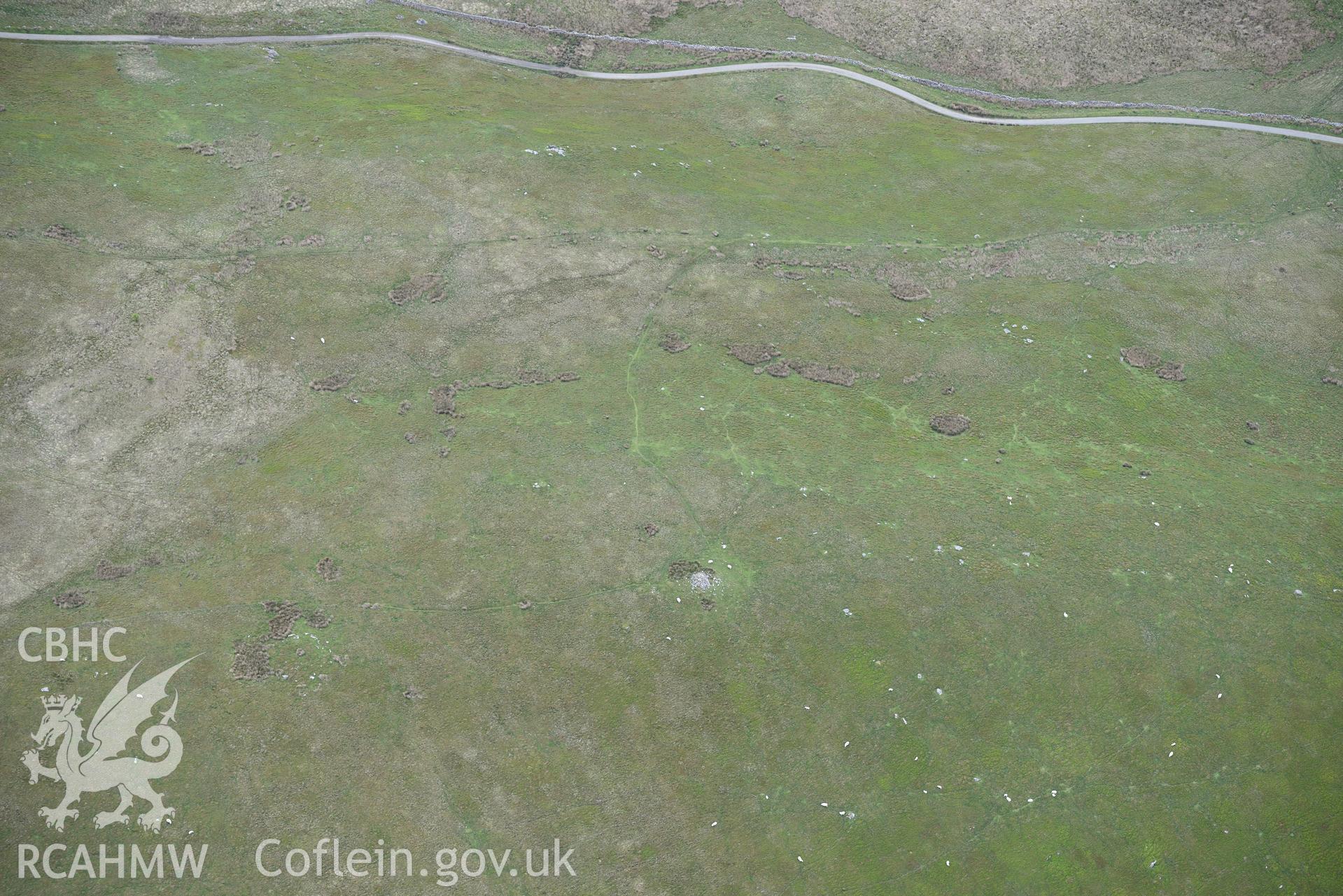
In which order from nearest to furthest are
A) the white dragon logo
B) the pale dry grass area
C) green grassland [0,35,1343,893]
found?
1. the white dragon logo
2. green grassland [0,35,1343,893]
3. the pale dry grass area

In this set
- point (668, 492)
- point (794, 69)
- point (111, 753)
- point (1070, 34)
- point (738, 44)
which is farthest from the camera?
point (1070, 34)

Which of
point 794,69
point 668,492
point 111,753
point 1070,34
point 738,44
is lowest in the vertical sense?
point 111,753

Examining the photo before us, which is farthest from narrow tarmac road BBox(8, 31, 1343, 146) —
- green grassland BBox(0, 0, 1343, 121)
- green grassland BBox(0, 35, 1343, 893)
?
green grassland BBox(0, 35, 1343, 893)

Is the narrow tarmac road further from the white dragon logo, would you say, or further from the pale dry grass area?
the white dragon logo

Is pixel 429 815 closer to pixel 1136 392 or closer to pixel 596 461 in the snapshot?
pixel 596 461

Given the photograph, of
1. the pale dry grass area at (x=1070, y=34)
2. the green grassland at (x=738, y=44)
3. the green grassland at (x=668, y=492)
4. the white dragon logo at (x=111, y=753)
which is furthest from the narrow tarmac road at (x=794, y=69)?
the white dragon logo at (x=111, y=753)

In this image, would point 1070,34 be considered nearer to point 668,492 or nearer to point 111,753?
point 668,492

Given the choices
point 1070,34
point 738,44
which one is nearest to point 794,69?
point 738,44
